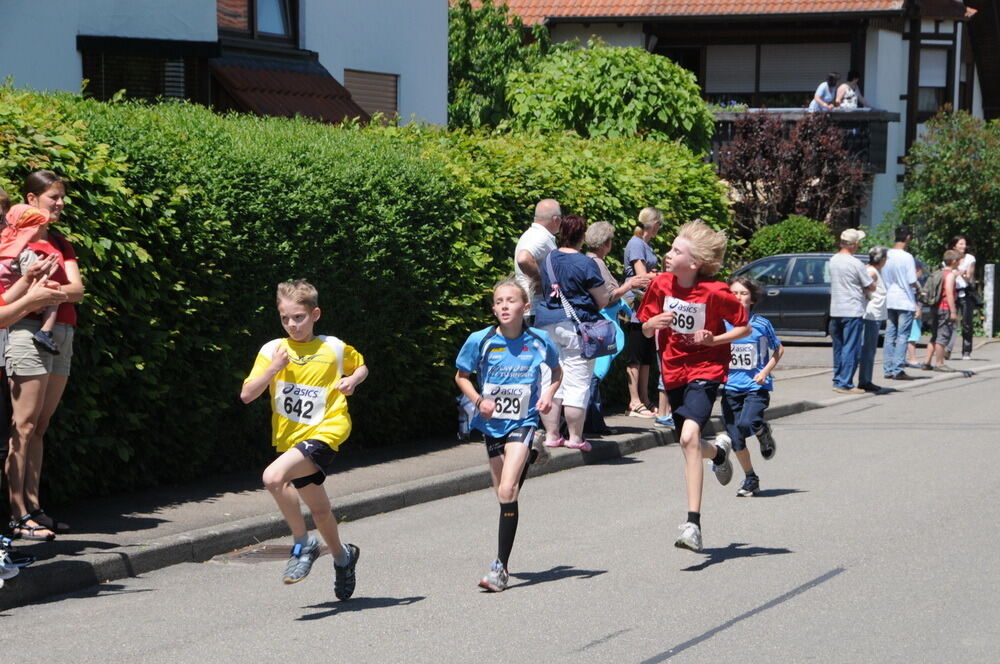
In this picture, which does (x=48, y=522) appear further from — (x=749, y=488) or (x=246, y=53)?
(x=246, y=53)

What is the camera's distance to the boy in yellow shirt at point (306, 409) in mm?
6523

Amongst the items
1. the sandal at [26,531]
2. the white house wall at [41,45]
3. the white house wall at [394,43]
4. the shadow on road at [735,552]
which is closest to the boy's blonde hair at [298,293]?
the sandal at [26,531]

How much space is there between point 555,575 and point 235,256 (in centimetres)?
324

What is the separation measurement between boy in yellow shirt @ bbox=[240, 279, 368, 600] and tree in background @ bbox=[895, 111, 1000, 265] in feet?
71.7

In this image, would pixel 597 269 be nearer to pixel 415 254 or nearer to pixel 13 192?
pixel 415 254

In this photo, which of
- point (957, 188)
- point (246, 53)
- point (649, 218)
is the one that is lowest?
point (649, 218)

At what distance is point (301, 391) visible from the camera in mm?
6594

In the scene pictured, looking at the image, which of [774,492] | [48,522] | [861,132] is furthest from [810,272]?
[48,522]

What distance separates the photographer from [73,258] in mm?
7320

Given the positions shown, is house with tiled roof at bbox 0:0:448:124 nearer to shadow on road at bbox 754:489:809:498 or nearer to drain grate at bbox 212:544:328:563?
shadow on road at bbox 754:489:809:498

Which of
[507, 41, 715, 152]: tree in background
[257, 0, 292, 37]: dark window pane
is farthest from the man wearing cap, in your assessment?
[257, 0, 292, 37]: dark window pane

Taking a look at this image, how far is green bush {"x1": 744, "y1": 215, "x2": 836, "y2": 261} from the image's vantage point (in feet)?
86.3

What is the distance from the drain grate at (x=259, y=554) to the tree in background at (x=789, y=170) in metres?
22.1

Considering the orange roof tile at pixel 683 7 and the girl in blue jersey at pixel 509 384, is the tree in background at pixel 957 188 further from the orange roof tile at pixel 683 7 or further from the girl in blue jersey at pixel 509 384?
the girl in blue jersey at pixel 509 384
